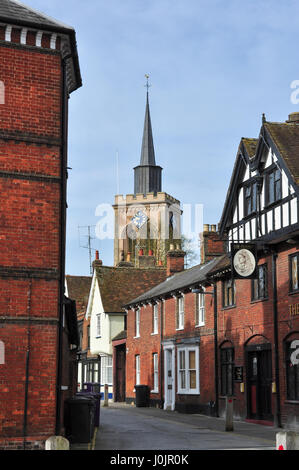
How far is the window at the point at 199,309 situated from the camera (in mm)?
30484

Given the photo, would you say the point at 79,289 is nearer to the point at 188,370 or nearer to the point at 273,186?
the point at 188,370

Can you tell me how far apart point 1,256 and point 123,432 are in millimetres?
8044

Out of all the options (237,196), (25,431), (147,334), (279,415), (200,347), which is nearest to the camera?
(25,431)

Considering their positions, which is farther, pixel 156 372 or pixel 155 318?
pixel 155 318

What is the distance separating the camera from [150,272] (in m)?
48.3

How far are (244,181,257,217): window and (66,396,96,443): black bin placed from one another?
1017cm

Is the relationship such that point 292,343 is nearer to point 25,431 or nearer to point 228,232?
point 228,232

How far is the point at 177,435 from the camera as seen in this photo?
19.7m

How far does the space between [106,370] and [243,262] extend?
25.9 m

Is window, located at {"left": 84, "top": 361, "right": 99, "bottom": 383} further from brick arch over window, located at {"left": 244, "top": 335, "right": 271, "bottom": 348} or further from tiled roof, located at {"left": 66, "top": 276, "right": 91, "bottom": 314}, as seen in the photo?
brick arch over window, located at {"left": 244, "top": 335, "right": 271, "bottom": 348}

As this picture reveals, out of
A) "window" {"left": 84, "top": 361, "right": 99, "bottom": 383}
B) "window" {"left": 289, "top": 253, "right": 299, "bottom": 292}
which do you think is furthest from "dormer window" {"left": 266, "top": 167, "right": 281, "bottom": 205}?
"window" {"left": 84, "top": 361, "right": 99, "bottom": 383}

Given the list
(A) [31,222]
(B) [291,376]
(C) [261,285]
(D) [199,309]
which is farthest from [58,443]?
(D) [199,309]

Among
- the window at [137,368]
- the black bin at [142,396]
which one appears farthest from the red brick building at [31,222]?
the window at [137,368]

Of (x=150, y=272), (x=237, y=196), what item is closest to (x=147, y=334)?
(x=150, y=272)
